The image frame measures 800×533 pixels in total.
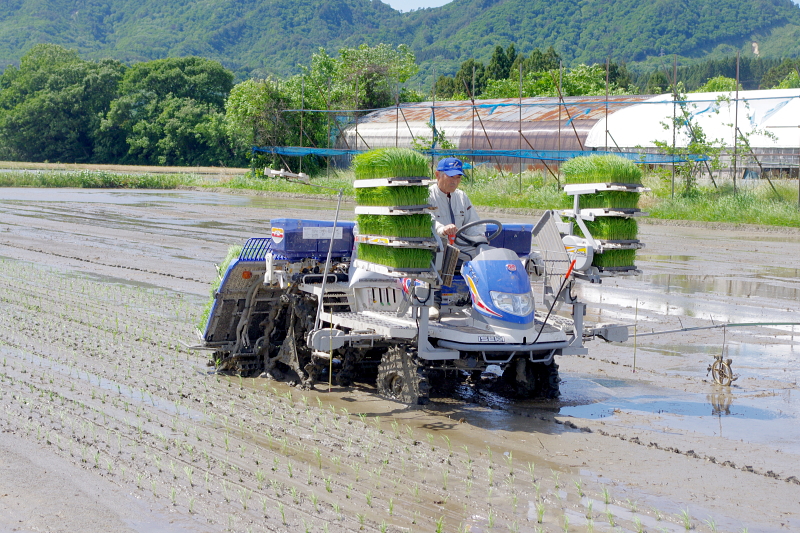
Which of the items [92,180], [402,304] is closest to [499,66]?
[92,180]

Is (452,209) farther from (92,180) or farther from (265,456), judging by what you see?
(92,180)

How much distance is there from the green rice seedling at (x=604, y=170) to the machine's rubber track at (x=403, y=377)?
2.13m

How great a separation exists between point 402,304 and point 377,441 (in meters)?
1.53

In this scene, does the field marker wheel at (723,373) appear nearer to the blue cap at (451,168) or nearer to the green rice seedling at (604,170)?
the green rice seedling at (604,170)

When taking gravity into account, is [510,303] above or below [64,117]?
below

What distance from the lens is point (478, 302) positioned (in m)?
7.73

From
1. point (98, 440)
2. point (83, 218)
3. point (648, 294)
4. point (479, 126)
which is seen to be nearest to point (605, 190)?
point (98, 440)

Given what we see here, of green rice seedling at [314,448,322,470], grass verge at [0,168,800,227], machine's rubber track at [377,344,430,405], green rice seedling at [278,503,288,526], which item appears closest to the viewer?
green rice seedling at [278,503,288,526]

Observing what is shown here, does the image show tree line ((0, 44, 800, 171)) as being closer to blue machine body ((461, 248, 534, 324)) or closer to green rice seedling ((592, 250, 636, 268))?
green rice seedling ((592, 250, 636, 268))

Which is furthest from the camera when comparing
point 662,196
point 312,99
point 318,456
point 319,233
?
point 312,99

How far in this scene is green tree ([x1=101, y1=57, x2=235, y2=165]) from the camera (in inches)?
3187

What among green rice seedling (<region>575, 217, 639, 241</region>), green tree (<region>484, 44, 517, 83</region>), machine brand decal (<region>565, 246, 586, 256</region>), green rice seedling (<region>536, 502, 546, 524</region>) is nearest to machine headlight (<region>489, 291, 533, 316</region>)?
machine brand decal (<region>565, 246, 586, 256</region>)

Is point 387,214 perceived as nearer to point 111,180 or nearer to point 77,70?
point 111,180

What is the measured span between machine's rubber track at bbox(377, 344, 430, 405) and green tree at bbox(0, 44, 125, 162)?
82330mm
